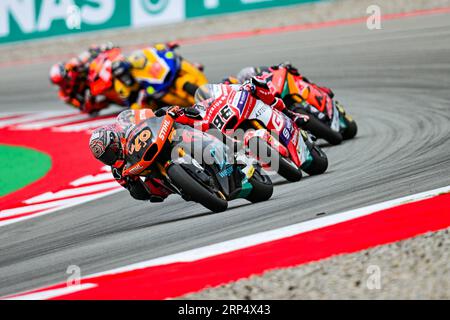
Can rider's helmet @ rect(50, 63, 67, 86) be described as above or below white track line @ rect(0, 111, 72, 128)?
above

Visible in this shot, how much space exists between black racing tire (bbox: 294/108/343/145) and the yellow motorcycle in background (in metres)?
3.76

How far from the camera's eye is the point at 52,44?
75.8 feet

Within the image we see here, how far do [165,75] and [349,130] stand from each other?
3.73m

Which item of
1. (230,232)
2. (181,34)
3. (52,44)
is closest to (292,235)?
(230,232)

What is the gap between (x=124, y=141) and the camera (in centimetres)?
808

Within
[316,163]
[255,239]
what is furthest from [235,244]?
[316,163]

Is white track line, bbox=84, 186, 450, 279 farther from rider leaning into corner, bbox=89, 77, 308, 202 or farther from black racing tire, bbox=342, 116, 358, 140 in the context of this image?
black racing tire, bbox=342, 116, 358, 140

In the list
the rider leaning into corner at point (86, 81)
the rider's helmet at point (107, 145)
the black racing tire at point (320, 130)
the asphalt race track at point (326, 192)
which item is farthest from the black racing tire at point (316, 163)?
the rider leaning into corner at point (86, 81)

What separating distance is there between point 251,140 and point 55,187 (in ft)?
13.6

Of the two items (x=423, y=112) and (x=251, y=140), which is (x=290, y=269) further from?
(x=423, y=112)

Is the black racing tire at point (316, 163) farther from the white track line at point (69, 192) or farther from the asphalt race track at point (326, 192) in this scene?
the white track line at point (69, 192)

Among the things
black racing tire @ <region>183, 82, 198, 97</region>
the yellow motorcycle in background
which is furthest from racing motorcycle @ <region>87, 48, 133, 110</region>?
black racing tire @ <region>183, 82, 198, 97</region>

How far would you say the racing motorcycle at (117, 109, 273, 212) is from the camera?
7.72 m

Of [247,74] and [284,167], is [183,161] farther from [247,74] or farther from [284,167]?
[247,74]
